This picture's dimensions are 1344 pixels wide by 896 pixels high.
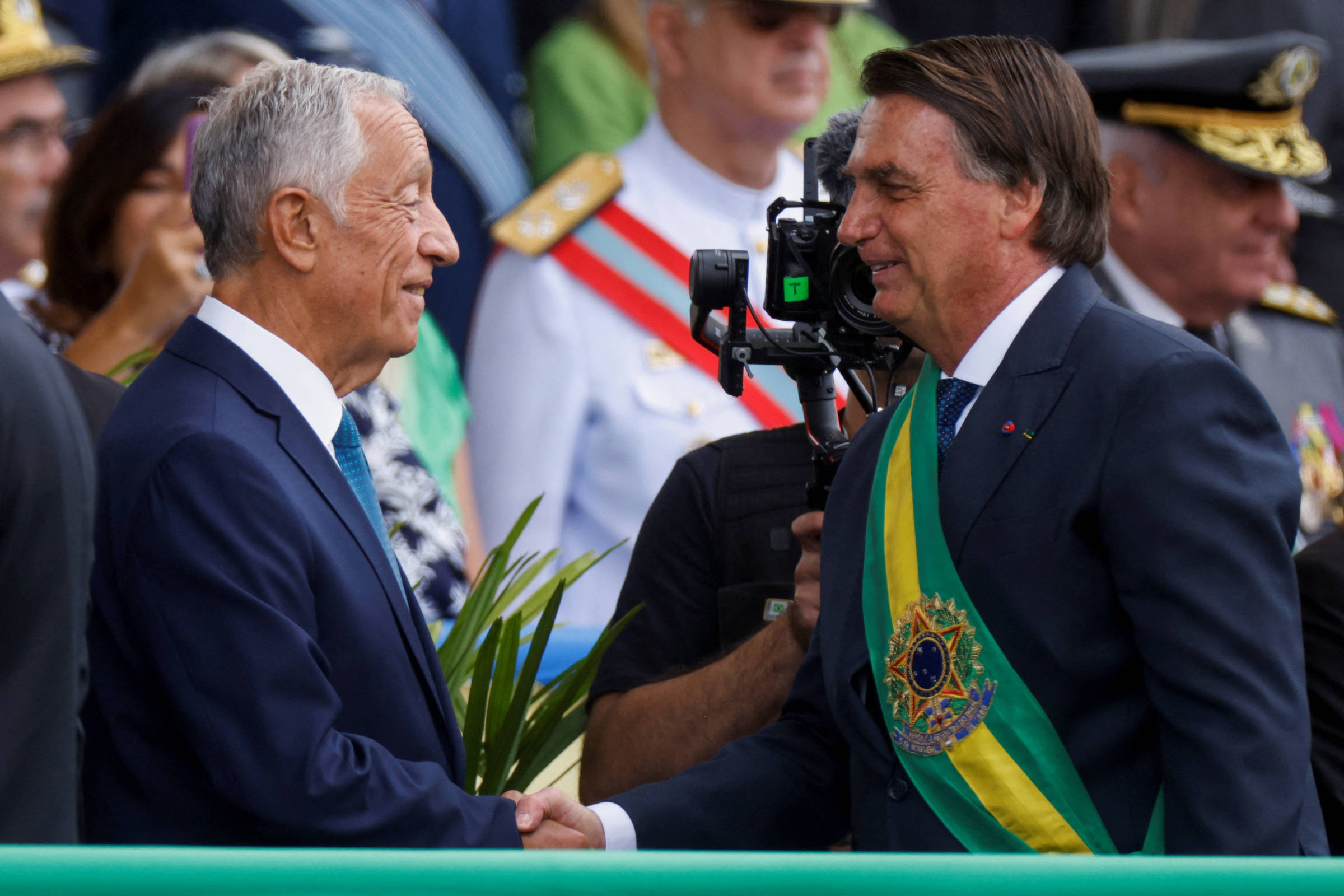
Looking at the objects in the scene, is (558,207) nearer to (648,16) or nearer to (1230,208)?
(648,16)

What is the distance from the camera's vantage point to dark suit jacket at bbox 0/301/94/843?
55.3 inches

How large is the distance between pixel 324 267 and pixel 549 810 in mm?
715

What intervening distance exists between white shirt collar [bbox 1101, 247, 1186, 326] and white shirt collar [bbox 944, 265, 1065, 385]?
2.80 m

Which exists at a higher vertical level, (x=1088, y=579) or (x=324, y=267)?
(x=324, y=267)

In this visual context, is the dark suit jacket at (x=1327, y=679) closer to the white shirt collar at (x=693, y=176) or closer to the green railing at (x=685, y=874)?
the green railing at (x=685, y=874)

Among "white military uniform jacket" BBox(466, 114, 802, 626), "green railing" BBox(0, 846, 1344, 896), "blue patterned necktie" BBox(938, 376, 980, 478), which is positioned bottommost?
"white military uniform jacket" BBox(466, 114, 802, 626)

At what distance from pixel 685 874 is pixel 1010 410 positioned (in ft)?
2.14

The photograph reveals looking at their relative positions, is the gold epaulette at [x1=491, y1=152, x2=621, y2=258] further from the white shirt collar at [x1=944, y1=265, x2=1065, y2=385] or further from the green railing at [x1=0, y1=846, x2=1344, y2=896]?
the green railing at [x1=0, y1=846, x2=1344, y2=896]

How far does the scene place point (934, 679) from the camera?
1.53 meters

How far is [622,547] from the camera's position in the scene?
3893 mm

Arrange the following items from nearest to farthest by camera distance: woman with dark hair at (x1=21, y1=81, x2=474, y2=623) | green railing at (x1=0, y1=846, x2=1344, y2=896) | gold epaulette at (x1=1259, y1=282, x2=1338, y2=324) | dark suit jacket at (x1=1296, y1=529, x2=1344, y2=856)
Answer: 1. green railing at (x1=0, y1=846, x2=1344, y2=896)
2. dark suit jacket at (x1=1296, y1=529, x2=1344, y2=856)
3. woman with dark hair at (x1=21, y1=81, x2=474, y2=623)
4. gold epaulette at (x1=1259, y1=282, x2=1338, y2=324)

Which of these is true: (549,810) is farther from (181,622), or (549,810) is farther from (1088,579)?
(1088,579)

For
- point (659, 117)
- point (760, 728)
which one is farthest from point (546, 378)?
point (760, 728)

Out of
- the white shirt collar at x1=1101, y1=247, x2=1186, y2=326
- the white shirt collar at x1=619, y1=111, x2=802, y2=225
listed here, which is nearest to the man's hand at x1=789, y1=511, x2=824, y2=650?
the white shirt collar at x1=619, y1=111, x2=802, y2=225
